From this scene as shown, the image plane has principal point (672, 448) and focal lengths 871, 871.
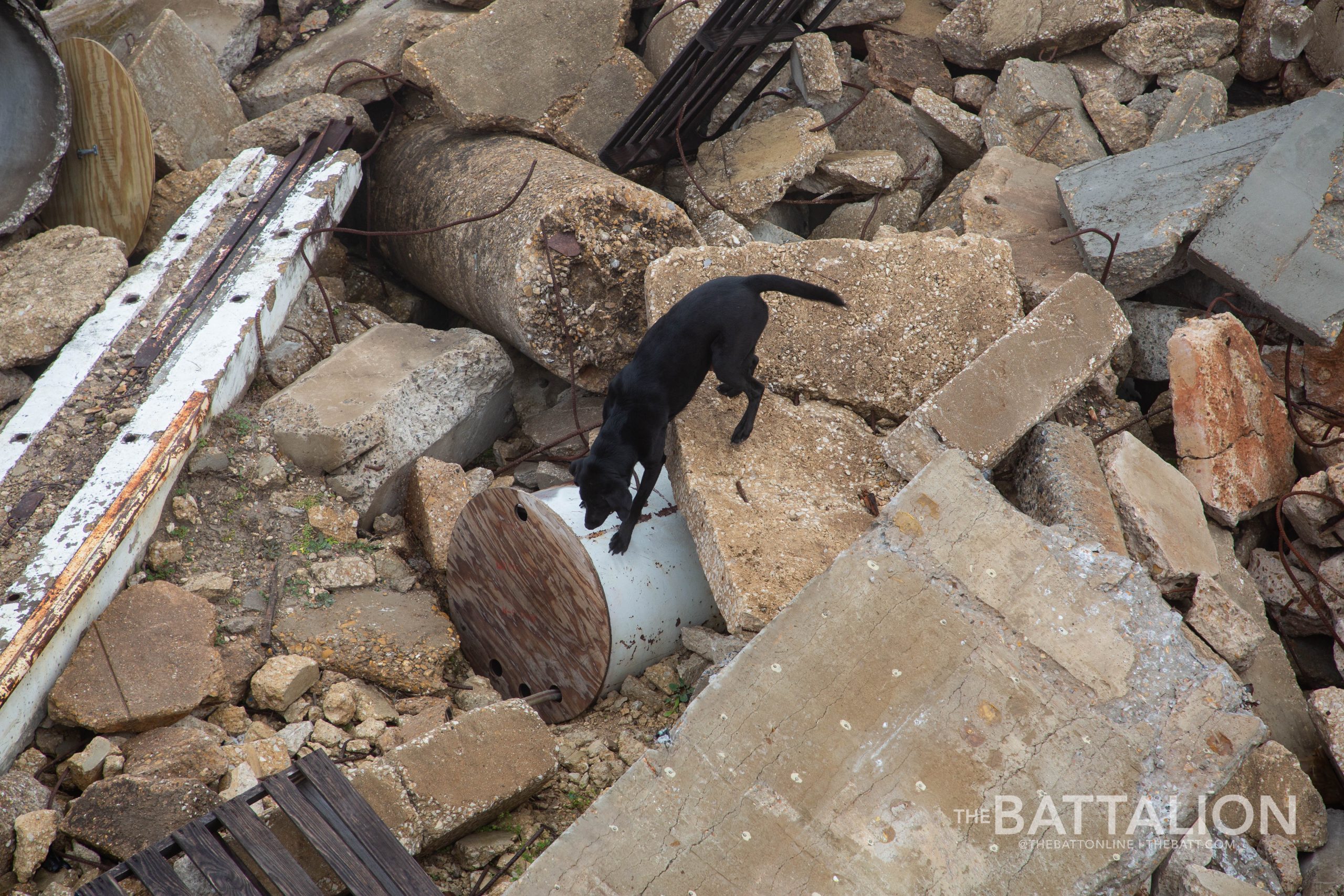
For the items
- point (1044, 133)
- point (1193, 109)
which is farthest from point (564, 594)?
point (1193, 109)

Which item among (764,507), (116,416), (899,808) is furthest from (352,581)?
(899,808)

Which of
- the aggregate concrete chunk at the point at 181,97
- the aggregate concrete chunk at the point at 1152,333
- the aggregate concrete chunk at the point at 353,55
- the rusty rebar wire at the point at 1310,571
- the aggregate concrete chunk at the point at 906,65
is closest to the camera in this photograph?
the rusty rebar wire at the point at 1310,571

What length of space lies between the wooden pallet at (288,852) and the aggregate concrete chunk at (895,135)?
452 cm

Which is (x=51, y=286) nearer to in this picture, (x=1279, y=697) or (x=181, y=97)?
(x=181, y=97)

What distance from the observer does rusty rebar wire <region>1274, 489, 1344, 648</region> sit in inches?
132

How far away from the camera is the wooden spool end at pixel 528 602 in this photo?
10.3 feet

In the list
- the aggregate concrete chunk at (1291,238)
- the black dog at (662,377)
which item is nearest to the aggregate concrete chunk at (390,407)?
the black dog at (662,377)

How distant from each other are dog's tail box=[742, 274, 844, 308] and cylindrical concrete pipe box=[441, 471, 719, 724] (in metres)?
0.96

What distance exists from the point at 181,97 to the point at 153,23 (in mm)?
730

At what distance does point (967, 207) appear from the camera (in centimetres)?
470

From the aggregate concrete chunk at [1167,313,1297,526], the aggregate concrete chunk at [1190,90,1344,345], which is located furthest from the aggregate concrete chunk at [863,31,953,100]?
the aggregate concrete chunk at [1167,313,1297,526]

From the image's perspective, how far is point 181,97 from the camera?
4934 millimetres

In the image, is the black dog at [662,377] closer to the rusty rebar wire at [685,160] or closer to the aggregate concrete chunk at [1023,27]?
the rusty rebar wire at [685,160]

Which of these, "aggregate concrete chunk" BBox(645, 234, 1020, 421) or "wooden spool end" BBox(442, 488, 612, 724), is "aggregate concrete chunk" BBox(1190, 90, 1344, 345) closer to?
"aggregate concrete chunk" BBox(645, 234, 1020, 421)
